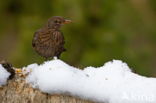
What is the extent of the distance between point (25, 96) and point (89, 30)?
25.9ft

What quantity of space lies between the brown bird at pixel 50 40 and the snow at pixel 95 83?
3.80 feet

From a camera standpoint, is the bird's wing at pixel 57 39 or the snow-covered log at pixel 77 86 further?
the bird's wing at pixel 57 39

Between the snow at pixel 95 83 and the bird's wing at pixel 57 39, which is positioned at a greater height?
the bird's wing at pixel 57 39

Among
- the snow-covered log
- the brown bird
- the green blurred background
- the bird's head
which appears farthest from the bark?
the green blurred background

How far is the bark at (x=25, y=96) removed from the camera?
6.41 meters

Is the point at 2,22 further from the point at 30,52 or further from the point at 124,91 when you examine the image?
the point at 124,91

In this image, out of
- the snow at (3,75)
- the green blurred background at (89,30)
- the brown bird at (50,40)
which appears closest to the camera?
the snow at (3,75)

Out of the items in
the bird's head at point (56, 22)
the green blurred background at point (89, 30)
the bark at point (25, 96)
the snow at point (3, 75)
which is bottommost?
the bark at point (25, 96)

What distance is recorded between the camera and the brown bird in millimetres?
7797

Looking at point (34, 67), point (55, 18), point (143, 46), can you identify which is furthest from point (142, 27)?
point (34, 67)

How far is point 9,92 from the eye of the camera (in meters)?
6.50

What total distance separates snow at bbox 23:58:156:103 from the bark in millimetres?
48

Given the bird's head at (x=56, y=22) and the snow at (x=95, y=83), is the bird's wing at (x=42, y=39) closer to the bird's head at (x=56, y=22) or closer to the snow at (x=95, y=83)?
the bird's head at (x=56, y=22)

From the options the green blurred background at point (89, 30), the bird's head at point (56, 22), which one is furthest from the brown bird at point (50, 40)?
the green blurred background at point (89, 30)
